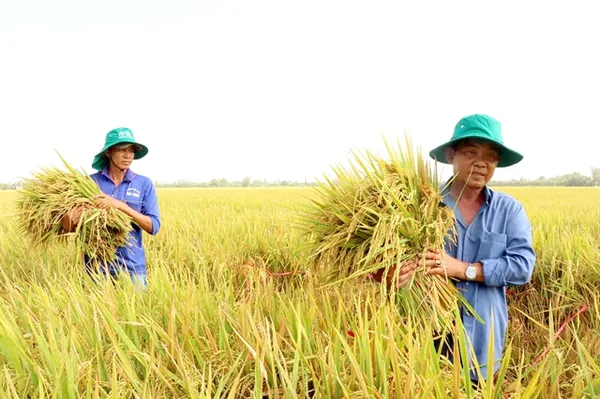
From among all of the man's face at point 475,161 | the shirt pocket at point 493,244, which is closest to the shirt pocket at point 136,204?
the man's face at point 475,161

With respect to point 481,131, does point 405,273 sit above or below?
below

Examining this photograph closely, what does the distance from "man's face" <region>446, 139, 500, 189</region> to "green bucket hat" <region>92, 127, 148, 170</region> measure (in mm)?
2098

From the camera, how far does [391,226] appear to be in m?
1.40

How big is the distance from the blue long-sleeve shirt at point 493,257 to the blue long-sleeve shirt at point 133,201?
2.06 m

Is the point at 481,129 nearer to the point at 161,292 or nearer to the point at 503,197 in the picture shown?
the point at 503,197

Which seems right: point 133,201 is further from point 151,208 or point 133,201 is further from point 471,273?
point 471,273

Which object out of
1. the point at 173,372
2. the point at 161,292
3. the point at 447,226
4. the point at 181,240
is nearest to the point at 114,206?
the point at 161,292

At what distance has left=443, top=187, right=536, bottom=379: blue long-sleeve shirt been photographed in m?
1.74

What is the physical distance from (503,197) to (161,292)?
65.2 inches

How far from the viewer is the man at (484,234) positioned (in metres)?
1.73

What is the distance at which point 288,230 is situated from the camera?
418 centimetres

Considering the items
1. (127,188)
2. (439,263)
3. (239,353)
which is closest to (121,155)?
(127,188)

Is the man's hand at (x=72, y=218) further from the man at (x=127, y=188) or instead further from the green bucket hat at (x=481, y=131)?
the green bucket hat at (x=481, y=131)

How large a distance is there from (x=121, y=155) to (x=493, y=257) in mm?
2447
